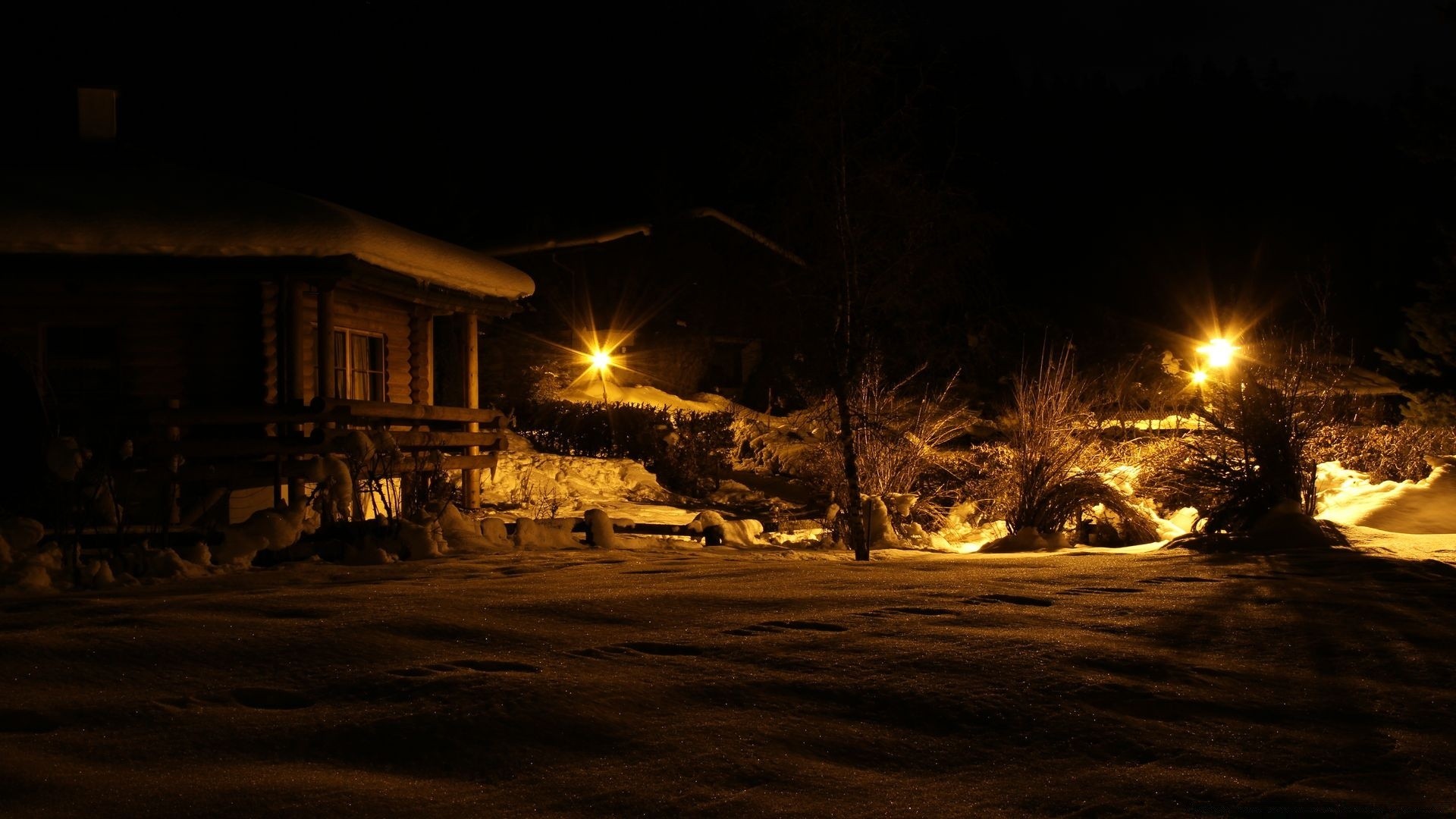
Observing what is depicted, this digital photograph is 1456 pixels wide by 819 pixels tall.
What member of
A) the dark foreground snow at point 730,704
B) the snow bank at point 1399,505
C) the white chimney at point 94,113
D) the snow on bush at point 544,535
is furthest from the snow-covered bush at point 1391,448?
the white chimney at point 94,113

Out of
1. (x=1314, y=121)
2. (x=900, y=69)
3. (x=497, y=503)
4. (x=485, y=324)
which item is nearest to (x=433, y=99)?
(x=485, y=324)

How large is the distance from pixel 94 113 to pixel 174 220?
515 centimetres

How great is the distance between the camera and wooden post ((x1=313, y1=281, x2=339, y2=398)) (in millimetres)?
13148

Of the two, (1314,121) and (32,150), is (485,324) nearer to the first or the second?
(32,150)

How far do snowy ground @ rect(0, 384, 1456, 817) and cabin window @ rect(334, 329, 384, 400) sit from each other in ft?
29.8

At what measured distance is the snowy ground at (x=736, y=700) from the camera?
3.07 m

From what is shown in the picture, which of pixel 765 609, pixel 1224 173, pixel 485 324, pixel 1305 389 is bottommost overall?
pixel 765 609

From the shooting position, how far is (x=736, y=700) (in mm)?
3850

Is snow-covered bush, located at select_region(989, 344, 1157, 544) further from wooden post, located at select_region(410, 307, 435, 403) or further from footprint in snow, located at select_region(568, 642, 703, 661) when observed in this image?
wooden post, located at select_region(410, 307, 435, 403)

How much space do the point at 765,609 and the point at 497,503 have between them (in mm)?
10886

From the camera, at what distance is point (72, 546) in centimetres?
788

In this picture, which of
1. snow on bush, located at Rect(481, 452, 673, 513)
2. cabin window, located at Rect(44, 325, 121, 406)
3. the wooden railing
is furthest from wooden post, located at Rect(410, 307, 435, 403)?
cabin window, located at Rect(44, 325, 121, 406)

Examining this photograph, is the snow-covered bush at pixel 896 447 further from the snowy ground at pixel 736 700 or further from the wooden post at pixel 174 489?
the wooden post at pixel 174 489

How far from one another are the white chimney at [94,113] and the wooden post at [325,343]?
518cm
